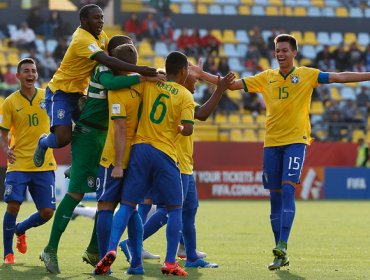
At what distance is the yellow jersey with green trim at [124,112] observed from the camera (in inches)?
348

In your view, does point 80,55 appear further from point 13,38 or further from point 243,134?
point 13,38

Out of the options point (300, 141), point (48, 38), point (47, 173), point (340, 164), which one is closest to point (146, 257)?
point (47, 173)

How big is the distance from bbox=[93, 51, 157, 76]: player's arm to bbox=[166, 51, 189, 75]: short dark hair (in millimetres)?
218

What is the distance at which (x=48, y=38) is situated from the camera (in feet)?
98.2

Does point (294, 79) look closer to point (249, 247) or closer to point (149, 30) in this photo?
point (249, 247)

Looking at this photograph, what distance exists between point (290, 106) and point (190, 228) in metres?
1.69

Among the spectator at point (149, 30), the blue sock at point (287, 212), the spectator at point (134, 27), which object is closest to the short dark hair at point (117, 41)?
the blue sock at point (287, 212)

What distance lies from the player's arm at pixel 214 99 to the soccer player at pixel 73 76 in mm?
1114

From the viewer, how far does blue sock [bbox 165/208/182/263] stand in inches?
350

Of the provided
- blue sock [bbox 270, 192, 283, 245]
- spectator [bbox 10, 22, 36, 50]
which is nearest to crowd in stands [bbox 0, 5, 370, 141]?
spectator [bbox 10, 22, 36, 50]

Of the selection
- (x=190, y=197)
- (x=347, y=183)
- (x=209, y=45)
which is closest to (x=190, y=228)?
(x=190, y=197)

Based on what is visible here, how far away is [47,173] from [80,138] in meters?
1.59

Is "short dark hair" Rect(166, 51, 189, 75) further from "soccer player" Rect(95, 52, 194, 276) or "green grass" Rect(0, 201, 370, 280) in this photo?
"green grass" Rect(0, 201, 370, 280)

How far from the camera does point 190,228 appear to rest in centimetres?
1020
